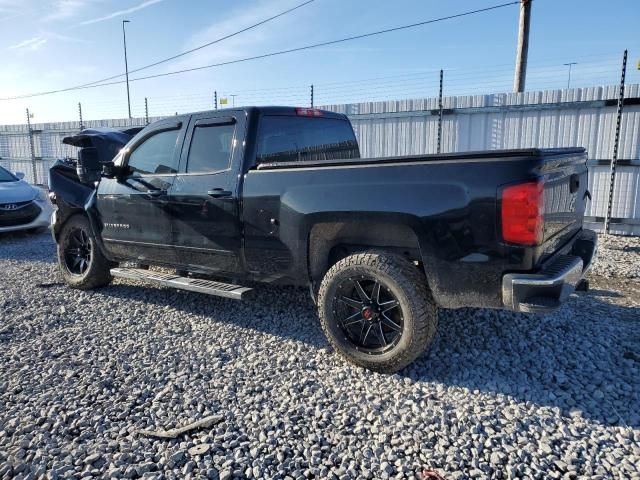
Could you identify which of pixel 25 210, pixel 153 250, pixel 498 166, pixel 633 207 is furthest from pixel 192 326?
pixel 633 207

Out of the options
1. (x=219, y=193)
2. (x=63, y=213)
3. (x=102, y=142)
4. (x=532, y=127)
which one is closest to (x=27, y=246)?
(x=102, y=142)

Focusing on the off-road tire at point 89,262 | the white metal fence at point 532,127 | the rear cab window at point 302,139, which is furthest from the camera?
the white metal fence at point 532,127

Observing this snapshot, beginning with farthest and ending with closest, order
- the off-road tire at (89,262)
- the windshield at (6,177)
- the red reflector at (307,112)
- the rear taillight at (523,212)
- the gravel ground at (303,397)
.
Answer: the windshield at (6,177)
the off-road tire at (89,262)
the red reflector at (307,112)
the rear taillight at (523,212)
the gravel ground at (303,397)

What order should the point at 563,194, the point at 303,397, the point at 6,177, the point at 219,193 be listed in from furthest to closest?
the point at 6,177 < the point at 219,193 < the point at 563,194 < the point at 303,397

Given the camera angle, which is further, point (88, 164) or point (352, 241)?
point (88, 164)

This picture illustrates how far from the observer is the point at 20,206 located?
901 centimetres

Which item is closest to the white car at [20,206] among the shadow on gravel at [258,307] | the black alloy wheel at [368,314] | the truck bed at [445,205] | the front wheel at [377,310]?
the shadow on gravel at [258,307]

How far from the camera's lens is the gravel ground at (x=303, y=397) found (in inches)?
96.4

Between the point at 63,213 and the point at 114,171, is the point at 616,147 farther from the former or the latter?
the point at 63,213

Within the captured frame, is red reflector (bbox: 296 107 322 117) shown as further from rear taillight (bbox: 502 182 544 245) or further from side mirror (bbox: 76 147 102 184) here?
rear taillight (bbox: 502 182 544 245)

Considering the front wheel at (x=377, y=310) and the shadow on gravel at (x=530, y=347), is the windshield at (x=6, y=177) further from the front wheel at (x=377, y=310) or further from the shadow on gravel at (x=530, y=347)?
the front wheel at (x=377, y=310)

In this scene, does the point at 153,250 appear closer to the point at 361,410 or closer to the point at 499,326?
the point at 361,410

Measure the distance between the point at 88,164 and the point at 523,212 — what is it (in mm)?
4231

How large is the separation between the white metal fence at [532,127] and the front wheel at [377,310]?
6.73 meters
